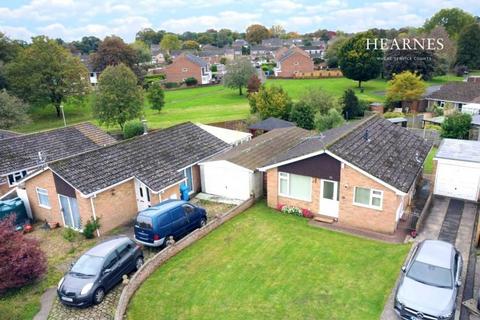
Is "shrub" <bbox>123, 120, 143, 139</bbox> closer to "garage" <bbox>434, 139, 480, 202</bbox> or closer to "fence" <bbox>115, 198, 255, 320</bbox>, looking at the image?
"fence" <bbox>115, 198, 255, 320</bbox>

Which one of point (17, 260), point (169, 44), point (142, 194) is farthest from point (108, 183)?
point (169, 44)

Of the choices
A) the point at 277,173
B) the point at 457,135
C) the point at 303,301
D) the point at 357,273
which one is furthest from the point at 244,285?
the point at 457,135

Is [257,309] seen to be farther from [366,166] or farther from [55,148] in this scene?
[55,148]

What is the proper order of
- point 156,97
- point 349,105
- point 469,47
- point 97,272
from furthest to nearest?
point 469,47
point 156,97
point 349,105
point 97,272

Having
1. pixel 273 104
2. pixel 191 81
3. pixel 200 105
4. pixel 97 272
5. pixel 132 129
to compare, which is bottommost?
pixel 200 105

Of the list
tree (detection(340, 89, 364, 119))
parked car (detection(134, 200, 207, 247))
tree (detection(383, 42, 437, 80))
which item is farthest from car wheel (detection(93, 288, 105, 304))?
tree (detection(383, 42, 437, 80))

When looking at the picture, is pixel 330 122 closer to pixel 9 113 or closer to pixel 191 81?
pixel 9 113

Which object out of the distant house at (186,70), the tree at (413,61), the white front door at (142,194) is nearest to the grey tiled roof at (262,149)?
the white front door at (142,194)
